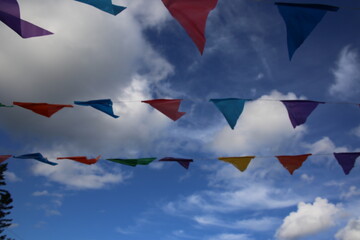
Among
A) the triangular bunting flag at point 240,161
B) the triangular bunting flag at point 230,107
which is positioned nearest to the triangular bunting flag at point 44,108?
the triangular bunting flag at point 230,107

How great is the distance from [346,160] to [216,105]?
13.0ft

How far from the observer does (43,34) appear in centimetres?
343

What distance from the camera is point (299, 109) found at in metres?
6.07

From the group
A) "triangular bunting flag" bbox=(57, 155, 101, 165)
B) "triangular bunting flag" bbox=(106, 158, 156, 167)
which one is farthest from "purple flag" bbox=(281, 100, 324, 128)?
"triangular bunting flag" bbox=(57, 155, 101, 165)

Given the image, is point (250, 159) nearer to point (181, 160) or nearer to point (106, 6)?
point (181, 160)

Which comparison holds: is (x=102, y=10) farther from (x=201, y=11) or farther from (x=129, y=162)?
(x=129, y=162)

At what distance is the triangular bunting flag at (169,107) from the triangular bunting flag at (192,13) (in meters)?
2.74

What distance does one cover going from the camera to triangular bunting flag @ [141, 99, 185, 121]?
5.95m

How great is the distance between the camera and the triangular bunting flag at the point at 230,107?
5.72 metres

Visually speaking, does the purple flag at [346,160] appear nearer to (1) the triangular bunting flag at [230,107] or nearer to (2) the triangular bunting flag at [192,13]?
(1) the triangular bunting flag at [230,107]

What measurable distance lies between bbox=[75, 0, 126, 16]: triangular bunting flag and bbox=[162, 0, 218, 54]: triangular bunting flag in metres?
0.58

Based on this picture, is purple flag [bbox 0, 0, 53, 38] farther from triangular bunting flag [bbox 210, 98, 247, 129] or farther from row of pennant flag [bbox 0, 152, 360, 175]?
row of pennant flag [bbox 0, 152, 360, 175]

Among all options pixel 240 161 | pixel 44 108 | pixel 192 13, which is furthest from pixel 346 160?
pixel 44 108

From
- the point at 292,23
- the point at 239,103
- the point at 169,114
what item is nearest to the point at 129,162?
the point at 169,114
